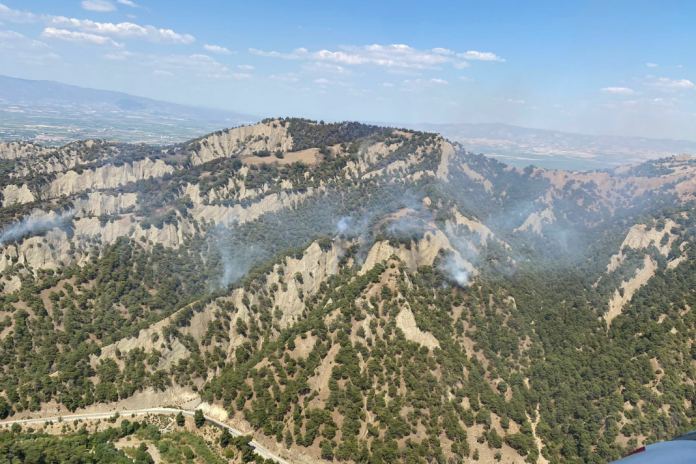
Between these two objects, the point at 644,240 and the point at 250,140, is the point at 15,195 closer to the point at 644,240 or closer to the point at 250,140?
the point at 250,140

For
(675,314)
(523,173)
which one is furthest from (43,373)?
(523,173)

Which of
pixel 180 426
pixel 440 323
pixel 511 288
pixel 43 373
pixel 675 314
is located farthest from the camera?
pixel 511 288

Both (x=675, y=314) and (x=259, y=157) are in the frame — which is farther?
(x=259, y=157)

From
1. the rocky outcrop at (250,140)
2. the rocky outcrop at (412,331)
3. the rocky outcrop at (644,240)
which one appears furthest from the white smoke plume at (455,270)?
the rocky outcrop at (250,140)

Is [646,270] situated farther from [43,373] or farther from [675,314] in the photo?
[43,373]

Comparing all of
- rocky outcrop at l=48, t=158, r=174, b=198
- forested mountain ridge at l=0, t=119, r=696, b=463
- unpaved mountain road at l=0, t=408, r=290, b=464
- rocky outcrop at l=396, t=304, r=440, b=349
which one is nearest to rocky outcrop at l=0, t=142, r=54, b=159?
rocky outcrop at l=48, t=158, r=174, b=198

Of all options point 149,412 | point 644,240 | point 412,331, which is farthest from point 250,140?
point 644,240

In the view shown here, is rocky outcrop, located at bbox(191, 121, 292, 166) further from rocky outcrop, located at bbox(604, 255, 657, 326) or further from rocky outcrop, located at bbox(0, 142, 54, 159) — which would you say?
rocky outcrop, located at bbox(604, 255, 657, 326)

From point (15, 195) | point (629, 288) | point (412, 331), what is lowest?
point (412, 331)

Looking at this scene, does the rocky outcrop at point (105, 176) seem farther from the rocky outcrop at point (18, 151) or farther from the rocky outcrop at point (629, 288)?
the rocky outcrop at point (629, 288)
